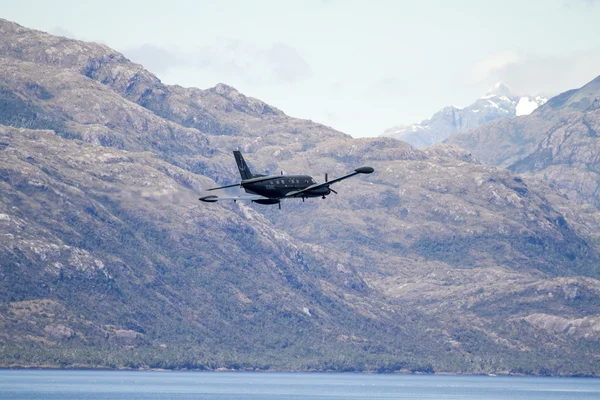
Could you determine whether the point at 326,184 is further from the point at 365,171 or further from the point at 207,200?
the point at 207,200

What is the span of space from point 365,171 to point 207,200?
18.3 m

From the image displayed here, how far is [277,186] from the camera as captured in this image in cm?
13725

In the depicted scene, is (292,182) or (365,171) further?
(292,182)

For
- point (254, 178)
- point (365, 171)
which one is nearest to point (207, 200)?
point (254, 178)

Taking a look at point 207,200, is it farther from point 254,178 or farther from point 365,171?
point 365,171

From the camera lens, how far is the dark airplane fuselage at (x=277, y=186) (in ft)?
446

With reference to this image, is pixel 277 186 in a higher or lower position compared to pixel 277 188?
higher

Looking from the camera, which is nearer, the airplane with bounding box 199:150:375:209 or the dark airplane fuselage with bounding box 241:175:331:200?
the airplane with bounding box 199:150:375:209

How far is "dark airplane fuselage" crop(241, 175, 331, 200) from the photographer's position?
136000 mm

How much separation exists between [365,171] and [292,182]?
12.0 metres

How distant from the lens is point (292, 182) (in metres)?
138

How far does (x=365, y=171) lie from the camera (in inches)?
5084

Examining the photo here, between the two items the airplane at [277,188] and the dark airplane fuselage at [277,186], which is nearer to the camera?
the airplane at [277,188]

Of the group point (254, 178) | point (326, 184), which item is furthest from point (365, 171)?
point (254, 178)
